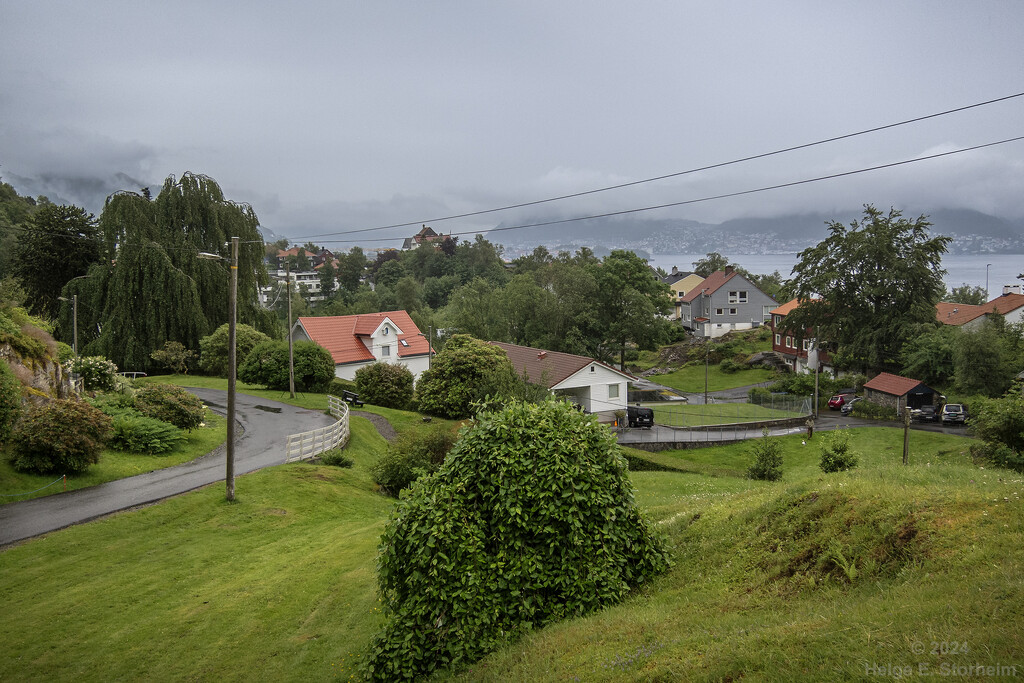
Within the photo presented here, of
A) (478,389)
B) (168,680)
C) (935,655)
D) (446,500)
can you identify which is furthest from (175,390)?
(935,655)

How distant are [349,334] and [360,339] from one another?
105 centimetres

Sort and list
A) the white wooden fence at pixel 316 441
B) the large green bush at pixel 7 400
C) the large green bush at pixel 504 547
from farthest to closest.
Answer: the white wooden fence at pixel 316 441 → the large green bush at pixel 7 400 → the large green bush at pixel 504 547

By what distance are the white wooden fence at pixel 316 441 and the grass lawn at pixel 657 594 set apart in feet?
19.0

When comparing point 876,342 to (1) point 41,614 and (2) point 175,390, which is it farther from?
(1) point 41,614

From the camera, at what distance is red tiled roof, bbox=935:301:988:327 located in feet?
192

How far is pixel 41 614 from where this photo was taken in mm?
11148

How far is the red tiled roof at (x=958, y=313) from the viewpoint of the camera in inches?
2303

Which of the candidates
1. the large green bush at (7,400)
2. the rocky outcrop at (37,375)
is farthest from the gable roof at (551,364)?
the large green bush at (7,400)

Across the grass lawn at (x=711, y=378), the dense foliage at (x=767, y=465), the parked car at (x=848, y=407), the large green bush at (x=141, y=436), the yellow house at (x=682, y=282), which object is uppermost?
the yellow house at (x=682, y=282)

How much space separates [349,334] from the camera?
5453cm

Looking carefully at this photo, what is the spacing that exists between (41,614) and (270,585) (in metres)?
3.87

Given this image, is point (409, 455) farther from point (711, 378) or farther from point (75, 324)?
point (711, 378)

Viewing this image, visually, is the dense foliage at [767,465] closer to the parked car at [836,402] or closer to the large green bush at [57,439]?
the large green bush at [57,439]

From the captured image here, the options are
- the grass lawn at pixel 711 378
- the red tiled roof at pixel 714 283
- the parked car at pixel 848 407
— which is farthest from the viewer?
the red tiled roof at pixel 714 283
